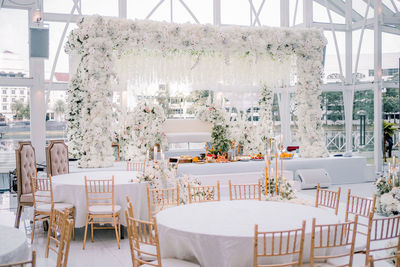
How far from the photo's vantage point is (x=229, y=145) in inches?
412

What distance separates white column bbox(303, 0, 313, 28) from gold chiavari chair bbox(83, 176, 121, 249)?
10265 millimetres

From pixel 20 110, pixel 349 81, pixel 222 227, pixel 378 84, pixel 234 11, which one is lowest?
pixel 222 227

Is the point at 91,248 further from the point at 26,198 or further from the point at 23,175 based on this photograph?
the point at 23,175

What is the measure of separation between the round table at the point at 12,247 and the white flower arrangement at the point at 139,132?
718 cm

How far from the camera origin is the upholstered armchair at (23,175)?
21.0 ft

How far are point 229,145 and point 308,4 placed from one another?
6.38 metres

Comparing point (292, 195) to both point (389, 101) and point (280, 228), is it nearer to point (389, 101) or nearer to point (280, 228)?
point (280, 228)

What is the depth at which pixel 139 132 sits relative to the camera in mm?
10570

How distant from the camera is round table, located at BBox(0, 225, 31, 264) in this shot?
2699 millimetres

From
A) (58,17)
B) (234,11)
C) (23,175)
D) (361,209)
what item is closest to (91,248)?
(23,175)

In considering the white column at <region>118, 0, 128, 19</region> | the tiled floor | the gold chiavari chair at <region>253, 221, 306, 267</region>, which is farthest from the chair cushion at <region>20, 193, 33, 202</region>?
the white column at <region>118, 0, 128, 19</region>

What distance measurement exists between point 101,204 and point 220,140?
5.20 m

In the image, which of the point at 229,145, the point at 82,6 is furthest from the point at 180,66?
the point at 82,6

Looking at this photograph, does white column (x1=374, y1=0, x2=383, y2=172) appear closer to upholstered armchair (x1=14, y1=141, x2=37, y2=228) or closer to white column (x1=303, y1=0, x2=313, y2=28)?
white column (x1=303, y1=0, x2=313, y2=28)
